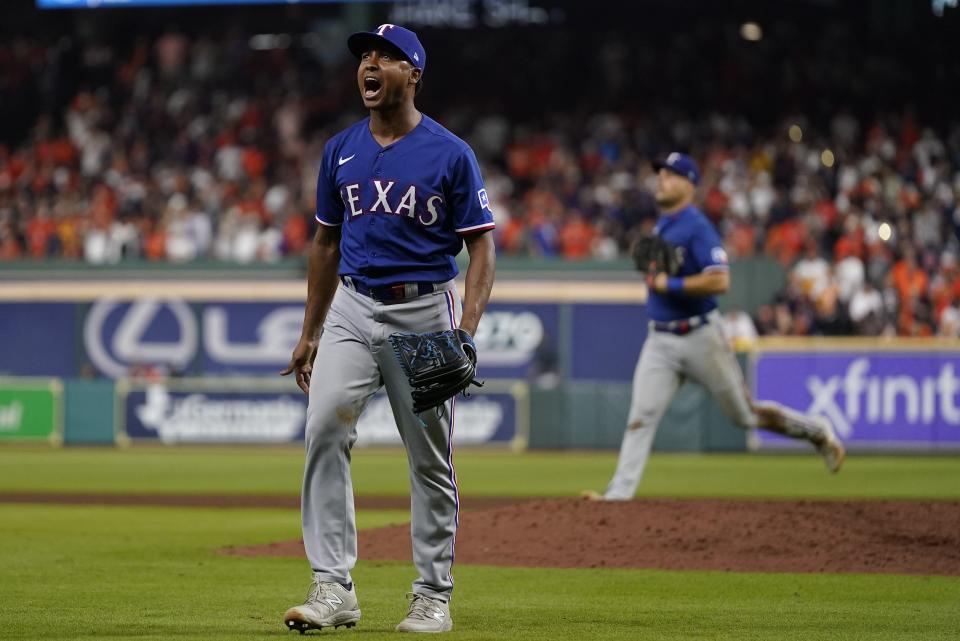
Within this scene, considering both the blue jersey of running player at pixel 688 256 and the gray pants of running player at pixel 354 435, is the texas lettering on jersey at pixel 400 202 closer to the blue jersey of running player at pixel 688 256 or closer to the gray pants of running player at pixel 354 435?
the gray pants of running player at pixel 354 435

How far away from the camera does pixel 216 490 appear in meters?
14.9

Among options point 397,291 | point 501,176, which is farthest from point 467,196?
point 501,176

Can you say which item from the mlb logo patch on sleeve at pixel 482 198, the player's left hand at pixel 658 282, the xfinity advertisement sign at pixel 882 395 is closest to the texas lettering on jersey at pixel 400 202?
the mlb logo patch on sleeve at pixel 482 198

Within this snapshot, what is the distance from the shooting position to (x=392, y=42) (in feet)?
18.6

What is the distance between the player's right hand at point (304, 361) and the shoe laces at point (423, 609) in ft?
3.04

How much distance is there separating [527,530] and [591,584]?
1656mm

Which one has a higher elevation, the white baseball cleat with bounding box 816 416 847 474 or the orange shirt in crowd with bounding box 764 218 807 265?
the orange shirt in crowd with bounding box 764 218 807 265

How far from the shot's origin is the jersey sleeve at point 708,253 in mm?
10227

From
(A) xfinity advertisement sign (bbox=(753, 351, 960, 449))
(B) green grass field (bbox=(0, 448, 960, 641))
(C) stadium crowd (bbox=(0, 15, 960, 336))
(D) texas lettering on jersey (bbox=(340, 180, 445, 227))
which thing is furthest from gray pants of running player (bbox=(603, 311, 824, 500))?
(C) stadium crowd (bbox=(0, 15, 960, 336))

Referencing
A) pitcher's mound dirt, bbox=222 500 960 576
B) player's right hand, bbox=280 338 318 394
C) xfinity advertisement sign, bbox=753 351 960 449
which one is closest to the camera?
player's right hand, bbox=280 338 318 394

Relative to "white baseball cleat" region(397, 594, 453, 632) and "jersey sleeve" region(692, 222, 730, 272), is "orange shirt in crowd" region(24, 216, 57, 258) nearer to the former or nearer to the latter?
"jersey sleeve" region(692, 222, 730, 272)

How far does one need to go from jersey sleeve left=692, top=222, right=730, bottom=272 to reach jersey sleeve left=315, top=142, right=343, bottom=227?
4.74m

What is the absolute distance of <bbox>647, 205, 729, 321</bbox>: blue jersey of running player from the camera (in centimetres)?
1030

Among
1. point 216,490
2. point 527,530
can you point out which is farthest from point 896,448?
point 527,530
